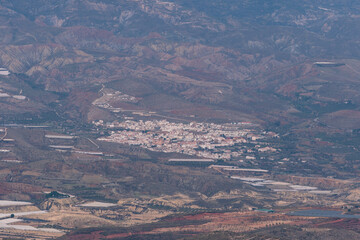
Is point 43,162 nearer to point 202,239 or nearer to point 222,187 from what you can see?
point 222,187

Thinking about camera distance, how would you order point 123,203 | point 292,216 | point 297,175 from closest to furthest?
point 292,216, point 123,203, point 297,175

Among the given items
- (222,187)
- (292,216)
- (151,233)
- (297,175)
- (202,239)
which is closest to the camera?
(202,239)

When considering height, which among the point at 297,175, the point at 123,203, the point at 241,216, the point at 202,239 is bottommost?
the point at 297,175

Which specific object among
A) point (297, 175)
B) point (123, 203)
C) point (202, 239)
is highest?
point (202, 239)

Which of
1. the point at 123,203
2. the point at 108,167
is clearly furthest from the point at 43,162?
the point at 123,203

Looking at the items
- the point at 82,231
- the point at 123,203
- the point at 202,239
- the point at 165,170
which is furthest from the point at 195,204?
the point at 202,239

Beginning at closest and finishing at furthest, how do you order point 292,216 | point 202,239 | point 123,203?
point 202,239, point 292,216, point 123,203

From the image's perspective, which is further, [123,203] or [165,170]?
[165,170]

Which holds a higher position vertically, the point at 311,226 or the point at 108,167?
the point at 311,226

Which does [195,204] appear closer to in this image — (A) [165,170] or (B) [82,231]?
(A) [165,170]

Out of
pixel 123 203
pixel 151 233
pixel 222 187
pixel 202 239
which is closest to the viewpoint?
pixel 202 239
